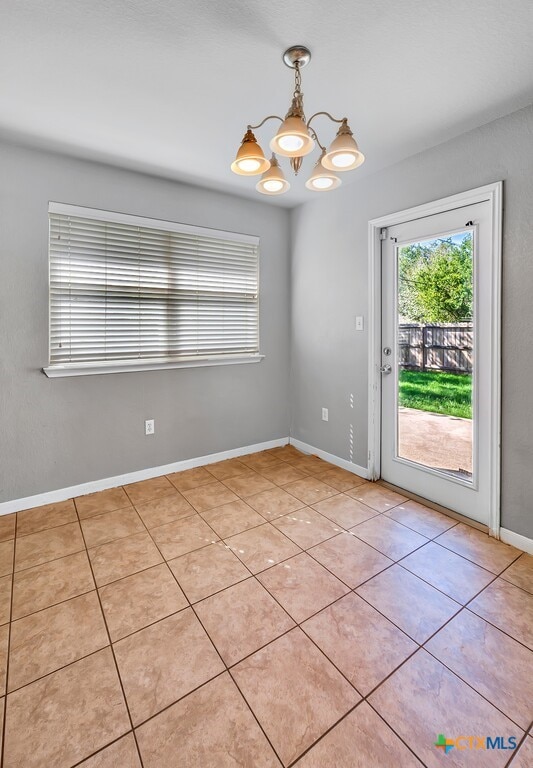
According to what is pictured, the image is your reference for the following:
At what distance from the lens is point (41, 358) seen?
102 inches

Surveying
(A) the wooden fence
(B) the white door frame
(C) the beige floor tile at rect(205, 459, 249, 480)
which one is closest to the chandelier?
(B) the white door frame

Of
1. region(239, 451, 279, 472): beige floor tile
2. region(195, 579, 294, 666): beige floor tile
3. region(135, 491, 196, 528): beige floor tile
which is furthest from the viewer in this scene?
region(239, 451, 279, 472): beige floor tile

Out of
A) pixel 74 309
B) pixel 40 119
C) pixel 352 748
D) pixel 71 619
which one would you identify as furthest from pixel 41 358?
pixel 352 748

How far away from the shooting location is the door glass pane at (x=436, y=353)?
2393 millimetres

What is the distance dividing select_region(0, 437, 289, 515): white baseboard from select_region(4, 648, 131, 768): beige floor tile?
155 centimetres

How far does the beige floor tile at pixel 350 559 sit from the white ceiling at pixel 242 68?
245 centimetres

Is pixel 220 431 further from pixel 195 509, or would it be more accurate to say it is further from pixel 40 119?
pixel 40 119

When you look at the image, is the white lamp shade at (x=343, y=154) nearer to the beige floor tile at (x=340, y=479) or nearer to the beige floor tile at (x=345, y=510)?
the beige floor tile at (x=345, y=510)

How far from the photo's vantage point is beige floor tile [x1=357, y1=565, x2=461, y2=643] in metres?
1.58

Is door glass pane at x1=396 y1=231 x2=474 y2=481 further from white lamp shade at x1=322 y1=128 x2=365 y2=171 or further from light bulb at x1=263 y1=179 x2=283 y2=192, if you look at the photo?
light bulb at x1=263 y1=179 x2=283 y2=192

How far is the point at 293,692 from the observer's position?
4.25ft

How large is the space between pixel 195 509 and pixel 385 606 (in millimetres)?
1395

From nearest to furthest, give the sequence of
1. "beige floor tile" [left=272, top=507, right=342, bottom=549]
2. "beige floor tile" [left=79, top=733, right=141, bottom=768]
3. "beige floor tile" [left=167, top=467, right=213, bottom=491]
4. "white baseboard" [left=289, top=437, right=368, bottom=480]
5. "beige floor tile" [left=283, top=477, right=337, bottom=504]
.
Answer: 1. "beige floor tile" [left=79, top=733, right=141, bottom=768]
2. "beige floor tile" [left=272, top=507, right=342, bottom=549]
3. "beige floor tile" [left=283, top=477, right=337, bottom=504]
4. "beige floor tile" [left=167, top=467, right=213, bottom=491]
5. "white baseboard" [left=289, top=437, right=368, bottom=480]

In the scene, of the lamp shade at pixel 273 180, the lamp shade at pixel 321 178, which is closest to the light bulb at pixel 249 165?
the lamp shade at pixel 273 180
